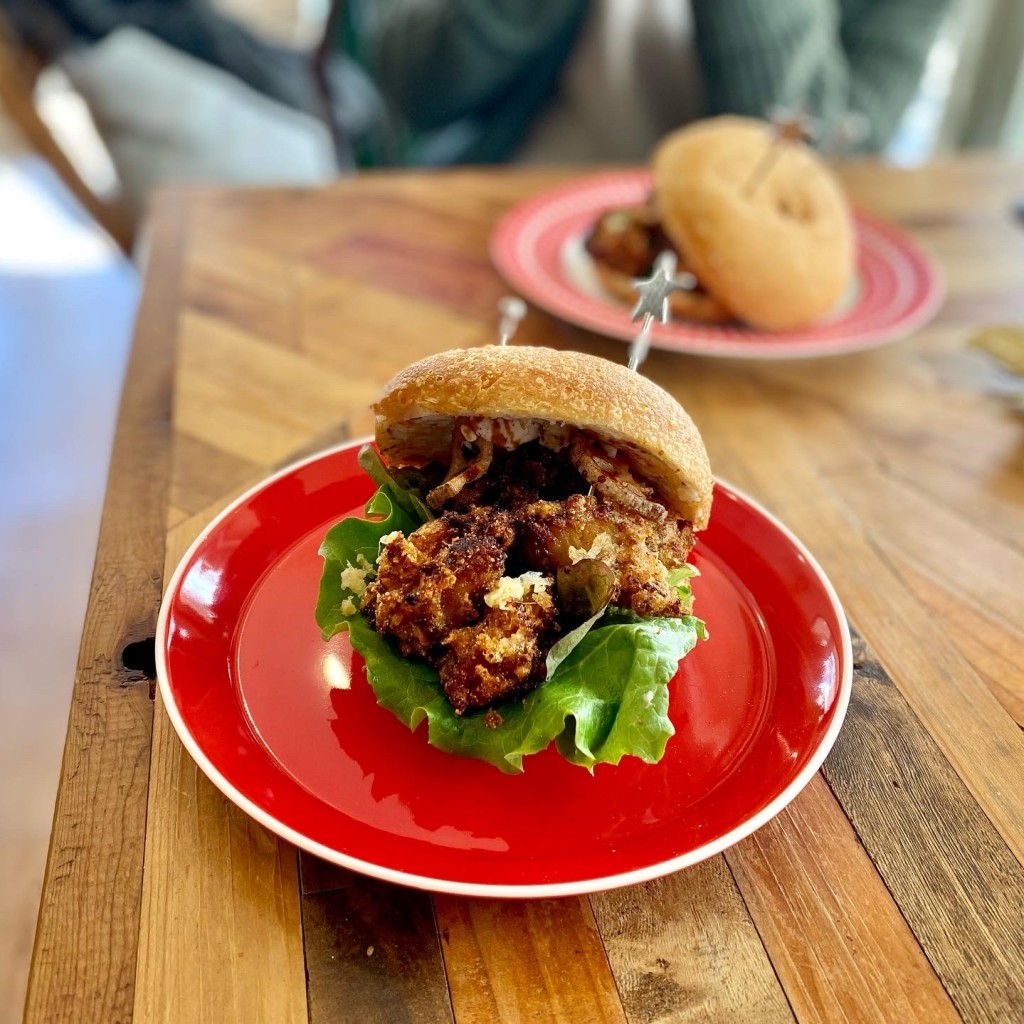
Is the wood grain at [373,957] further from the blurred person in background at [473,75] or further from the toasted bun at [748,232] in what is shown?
the blurred person in background at [473,75]

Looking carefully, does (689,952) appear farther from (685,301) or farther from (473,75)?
(473,75)

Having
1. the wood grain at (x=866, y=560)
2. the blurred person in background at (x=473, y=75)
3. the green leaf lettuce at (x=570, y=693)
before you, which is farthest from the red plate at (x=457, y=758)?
→ the blurred person in background at (x=473, y=75)

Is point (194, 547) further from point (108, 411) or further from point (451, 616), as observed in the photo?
point (108, 411)

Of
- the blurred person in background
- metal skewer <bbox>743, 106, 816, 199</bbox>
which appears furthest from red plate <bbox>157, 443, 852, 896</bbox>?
the blurred person in background

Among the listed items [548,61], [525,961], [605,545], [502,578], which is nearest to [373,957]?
[525,961]

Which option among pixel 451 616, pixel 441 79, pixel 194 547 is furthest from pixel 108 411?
pixel 451 616

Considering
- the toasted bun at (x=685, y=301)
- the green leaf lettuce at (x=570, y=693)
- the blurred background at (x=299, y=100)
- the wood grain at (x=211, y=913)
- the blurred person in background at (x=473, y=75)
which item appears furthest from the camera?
the blurred person in background at (x=473, y=75)

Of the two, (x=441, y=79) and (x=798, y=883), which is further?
(x=441, y=79)

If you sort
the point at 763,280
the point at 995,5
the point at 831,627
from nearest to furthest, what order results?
the point at 831,627, the point at 763,280, the point at 995,5
